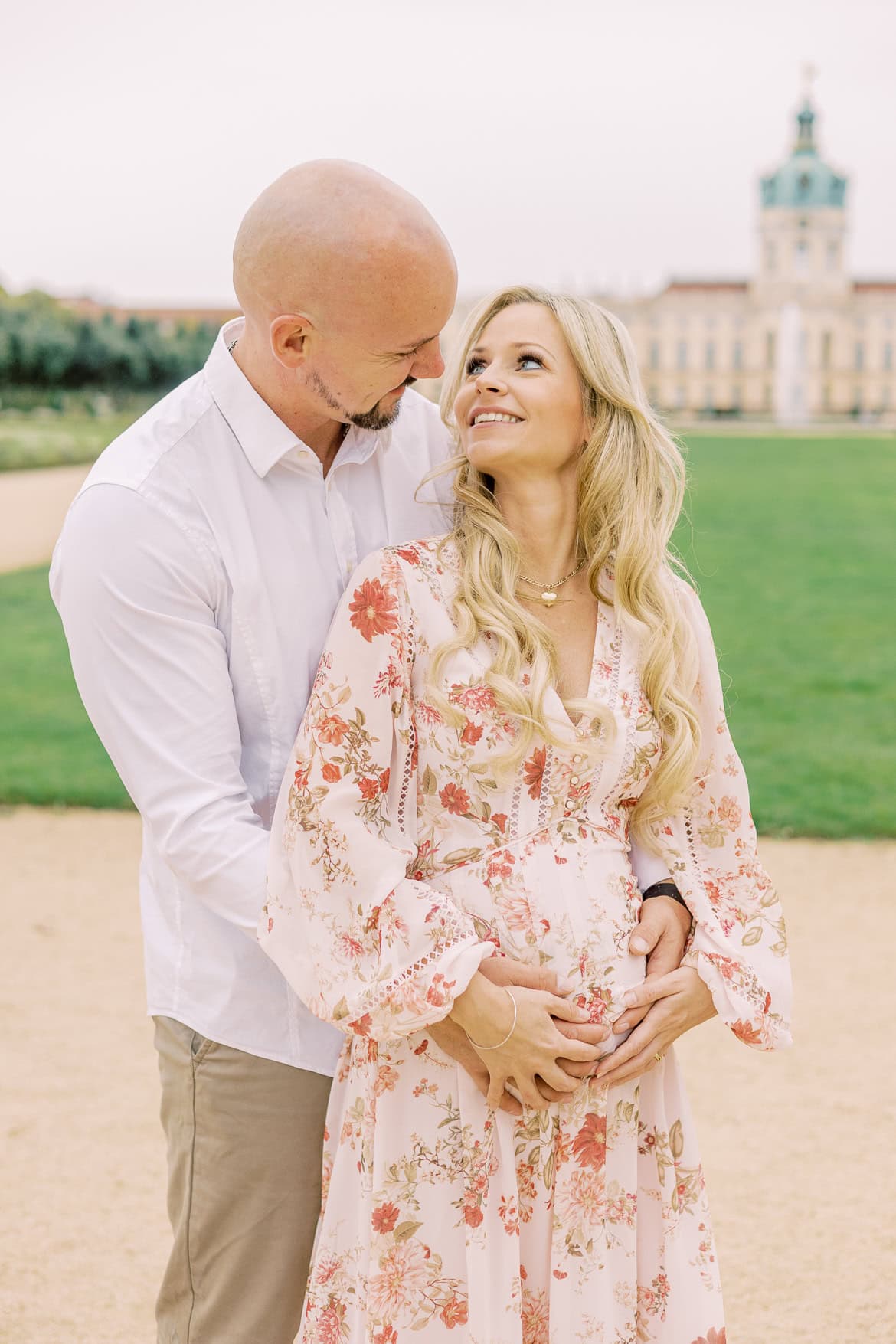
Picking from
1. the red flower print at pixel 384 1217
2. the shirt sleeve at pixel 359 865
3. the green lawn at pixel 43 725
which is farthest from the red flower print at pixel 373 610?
the green lawn at pixel 43 725

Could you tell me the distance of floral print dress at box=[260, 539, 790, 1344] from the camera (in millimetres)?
2318

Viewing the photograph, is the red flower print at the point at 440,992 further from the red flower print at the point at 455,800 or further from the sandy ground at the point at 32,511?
the sandy ground at the point at 32,511

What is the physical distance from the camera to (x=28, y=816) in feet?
27.2

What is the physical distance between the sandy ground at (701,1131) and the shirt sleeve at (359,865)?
1.94 metres

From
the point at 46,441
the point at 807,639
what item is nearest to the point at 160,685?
the point at 807,639

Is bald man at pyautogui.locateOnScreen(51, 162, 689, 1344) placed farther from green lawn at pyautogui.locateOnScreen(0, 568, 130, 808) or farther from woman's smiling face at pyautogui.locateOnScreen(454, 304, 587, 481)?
green lawn at pyautogui.locateOnScreen(0, 568, 130, 808)

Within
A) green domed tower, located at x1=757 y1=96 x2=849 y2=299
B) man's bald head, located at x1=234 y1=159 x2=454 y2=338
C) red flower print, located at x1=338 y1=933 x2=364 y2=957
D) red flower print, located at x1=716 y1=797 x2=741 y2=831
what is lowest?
red flower print, located at x1=338 y1=933 x2=364 y2=957

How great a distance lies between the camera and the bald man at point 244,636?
2.38m

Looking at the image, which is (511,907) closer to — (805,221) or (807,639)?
(807,639)

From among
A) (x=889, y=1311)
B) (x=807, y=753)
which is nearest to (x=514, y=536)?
(x=889, y=1311)

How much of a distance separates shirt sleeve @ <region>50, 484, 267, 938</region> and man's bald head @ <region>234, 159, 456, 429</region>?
39 centimetres

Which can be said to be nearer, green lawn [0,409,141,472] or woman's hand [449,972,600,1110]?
woman's hand [449,972,600,1110]

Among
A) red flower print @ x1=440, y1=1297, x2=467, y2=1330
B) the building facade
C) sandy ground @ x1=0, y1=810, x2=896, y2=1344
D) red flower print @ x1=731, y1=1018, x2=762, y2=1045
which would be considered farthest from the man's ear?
the building facade

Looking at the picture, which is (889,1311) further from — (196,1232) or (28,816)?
(28,816)
